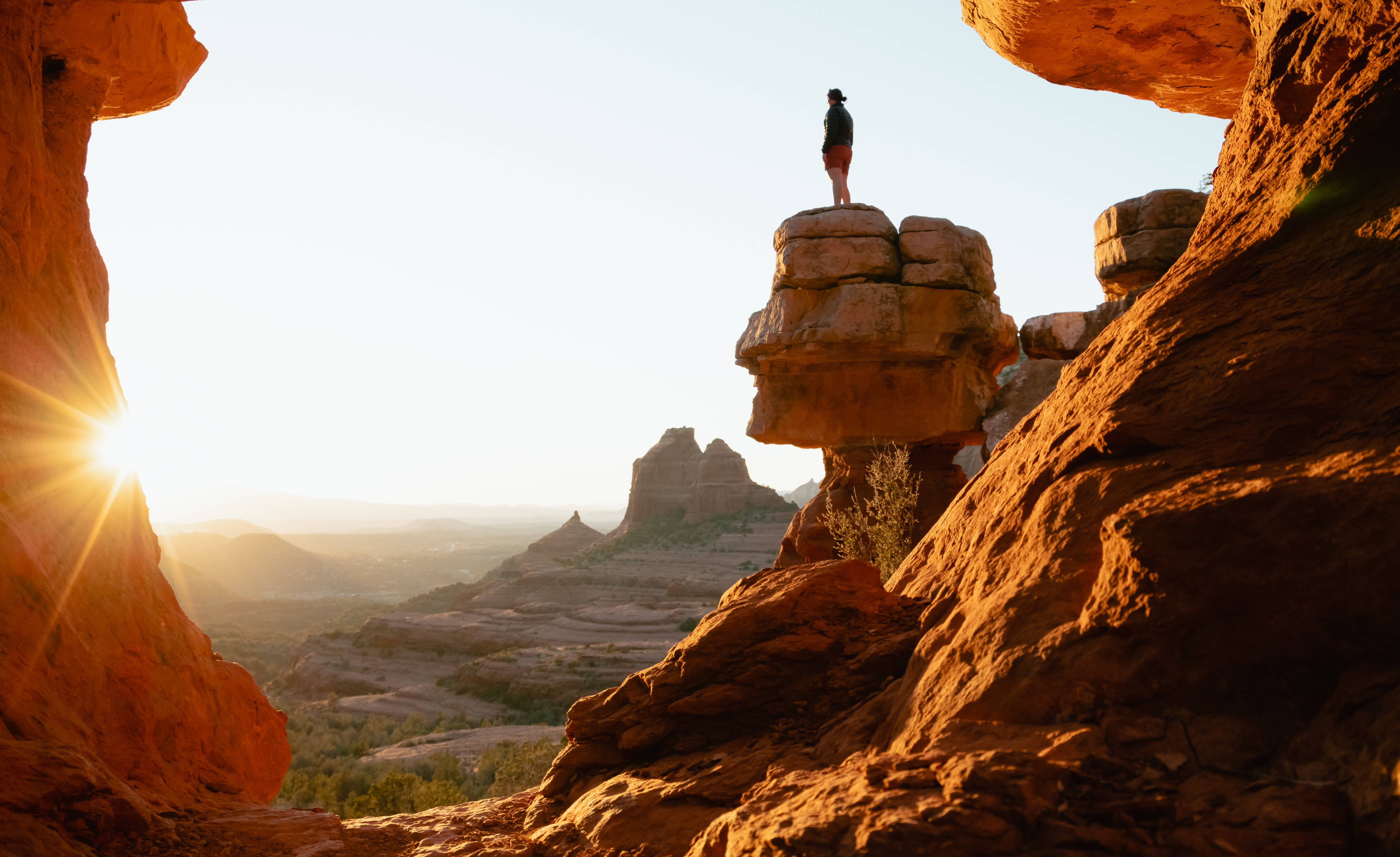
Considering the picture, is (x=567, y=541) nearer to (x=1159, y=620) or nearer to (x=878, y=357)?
(x=878, y=357)

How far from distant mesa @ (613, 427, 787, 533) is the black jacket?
42292 millimetres

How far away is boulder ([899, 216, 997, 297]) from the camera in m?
15.0

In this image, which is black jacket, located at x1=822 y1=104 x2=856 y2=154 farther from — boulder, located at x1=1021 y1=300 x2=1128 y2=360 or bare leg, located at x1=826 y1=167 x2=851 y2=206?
boulder, located at x1=1021 y1=300 x2=1128 y2=360

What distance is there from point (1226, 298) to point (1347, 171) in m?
0.62

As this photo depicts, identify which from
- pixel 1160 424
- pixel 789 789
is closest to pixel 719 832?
pixel 789 789

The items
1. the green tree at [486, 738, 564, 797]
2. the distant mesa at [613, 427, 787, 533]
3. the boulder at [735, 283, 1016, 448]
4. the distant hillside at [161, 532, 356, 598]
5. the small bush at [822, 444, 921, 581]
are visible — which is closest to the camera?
the small bush at [822, 444, 921, 581]

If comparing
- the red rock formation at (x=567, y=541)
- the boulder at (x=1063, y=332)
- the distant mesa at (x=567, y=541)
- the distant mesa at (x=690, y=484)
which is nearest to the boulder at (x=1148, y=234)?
the boulder at (x=1063, y=332)

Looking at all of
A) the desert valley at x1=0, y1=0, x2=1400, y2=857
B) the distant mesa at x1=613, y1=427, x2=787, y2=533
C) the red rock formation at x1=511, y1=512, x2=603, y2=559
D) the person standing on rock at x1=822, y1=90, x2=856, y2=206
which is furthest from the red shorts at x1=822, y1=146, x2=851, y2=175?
the red rock formation at x1=511, y1=512, x2=603, y2=559

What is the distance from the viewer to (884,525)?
9594 millimetres

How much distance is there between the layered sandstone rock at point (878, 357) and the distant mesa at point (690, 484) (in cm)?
3987

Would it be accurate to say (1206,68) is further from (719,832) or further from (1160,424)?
(719,832)

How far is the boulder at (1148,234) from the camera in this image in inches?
548

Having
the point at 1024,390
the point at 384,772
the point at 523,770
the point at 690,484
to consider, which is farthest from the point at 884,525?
the point at 690,484

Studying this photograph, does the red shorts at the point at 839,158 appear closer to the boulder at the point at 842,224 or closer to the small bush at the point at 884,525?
the boulder at the point at 842,224
